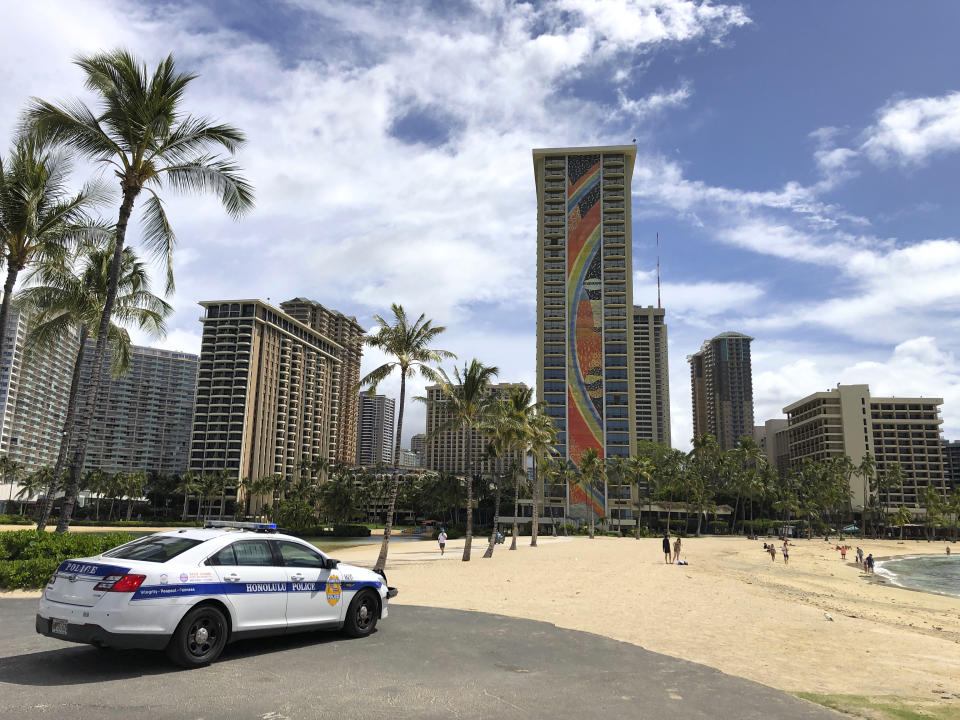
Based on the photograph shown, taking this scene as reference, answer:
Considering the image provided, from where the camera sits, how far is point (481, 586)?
64.4 ft

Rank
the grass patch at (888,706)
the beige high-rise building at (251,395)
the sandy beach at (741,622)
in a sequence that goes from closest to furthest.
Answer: the grass patch at (888,706)
the sandy beach at (741,622)
the beige high-rise building at (251,395)

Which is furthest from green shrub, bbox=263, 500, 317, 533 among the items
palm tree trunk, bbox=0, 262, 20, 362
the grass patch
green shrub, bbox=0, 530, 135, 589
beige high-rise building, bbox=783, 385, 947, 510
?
beige high-rise building, bbox=783, 385, 947, 510

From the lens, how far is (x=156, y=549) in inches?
303

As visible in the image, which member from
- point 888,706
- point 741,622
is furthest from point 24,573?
point 888,706

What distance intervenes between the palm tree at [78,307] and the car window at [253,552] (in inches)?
499

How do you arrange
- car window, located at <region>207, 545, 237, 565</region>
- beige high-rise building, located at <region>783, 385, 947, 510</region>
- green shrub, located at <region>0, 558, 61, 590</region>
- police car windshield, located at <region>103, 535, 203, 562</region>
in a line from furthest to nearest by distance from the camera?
beige high-rise building, located at <region>783, 385, 947, 510</region>
green shrub, located at <region>0, 558, 61, 590</region>
car window, located at <region>207, 545, 237, 565</region>
police car windshield, located at <region>103, 535, 203, 562</region>

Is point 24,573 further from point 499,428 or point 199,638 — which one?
point 499,428

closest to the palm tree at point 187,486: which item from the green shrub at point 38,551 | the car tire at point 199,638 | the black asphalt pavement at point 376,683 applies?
the green shrub at point 38,551

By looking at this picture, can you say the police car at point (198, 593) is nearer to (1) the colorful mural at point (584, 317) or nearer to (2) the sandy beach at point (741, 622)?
(2) the sandy beach at point (741, 622)

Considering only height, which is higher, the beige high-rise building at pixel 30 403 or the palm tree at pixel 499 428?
the beige high-rise building at pixel 30 403

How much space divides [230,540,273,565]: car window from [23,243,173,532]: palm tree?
1266 centimetres

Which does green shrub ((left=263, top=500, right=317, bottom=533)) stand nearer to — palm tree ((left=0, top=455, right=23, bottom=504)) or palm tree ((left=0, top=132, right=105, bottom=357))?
palm tree ((left=0, top=132, right=105, bottom=357))

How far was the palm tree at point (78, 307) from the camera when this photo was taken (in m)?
20.3

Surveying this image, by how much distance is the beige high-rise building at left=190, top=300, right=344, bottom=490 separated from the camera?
5187 inches
